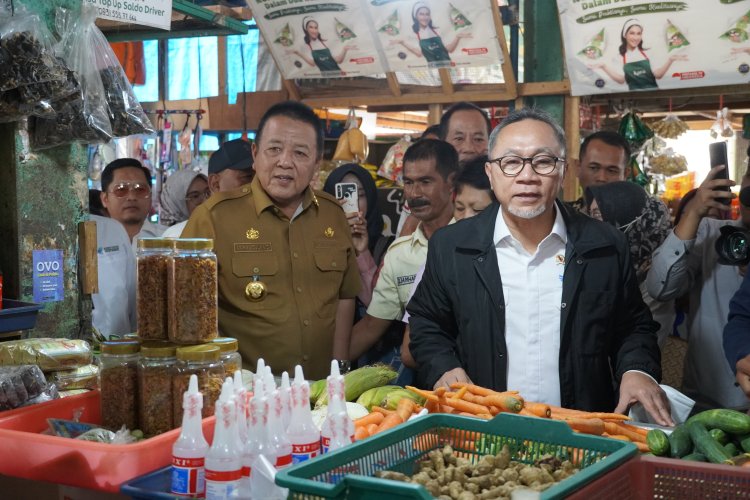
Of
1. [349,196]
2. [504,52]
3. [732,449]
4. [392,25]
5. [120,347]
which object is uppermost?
[392,25]

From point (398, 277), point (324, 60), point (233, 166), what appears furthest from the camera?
point (324, 60)

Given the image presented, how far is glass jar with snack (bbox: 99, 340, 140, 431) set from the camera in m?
2.25

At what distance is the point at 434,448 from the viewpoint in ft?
6.98

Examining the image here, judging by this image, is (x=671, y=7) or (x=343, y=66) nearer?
(x=671, y=7)

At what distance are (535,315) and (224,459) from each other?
156 cm

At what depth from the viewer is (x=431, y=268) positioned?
3227mm

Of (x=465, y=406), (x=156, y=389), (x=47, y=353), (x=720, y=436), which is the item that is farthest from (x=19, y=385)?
(x=720, y=436)

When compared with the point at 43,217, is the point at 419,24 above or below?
above

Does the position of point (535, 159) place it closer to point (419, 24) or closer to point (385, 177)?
point (419, 24)

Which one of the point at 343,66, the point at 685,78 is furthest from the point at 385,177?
the point at 685,78

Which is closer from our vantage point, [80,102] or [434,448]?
[434,448]

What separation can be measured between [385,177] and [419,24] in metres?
1.29

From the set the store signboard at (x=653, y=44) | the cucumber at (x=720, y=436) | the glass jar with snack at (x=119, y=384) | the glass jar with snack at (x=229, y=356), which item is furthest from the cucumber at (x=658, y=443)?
the store signboard at (x=653, y=44)

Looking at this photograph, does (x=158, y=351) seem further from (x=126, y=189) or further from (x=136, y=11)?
(x=126, y=189)
